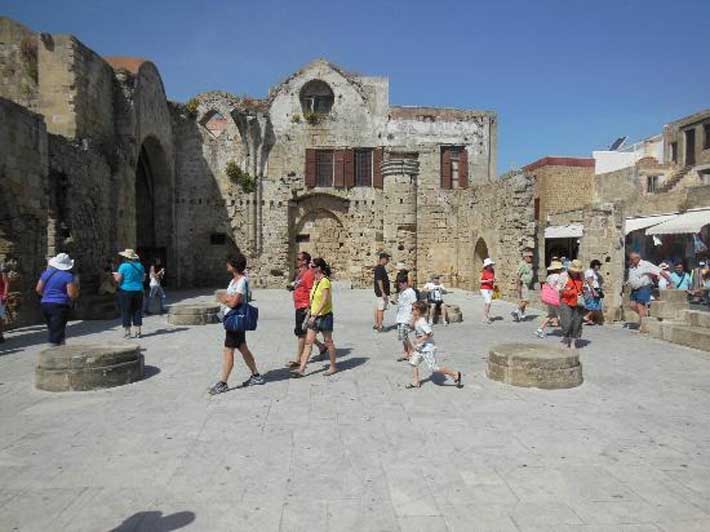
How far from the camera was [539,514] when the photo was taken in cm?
335

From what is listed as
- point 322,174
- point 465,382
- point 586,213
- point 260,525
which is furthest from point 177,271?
point 260,525

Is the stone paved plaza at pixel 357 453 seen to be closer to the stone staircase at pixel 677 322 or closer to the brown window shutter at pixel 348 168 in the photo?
the stone staircase at pixel 677 322

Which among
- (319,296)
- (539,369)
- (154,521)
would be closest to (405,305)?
(319,296)

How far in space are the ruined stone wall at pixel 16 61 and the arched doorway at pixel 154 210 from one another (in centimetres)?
667

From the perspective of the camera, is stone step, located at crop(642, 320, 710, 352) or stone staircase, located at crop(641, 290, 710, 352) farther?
stone staircase, located at crop(641, 290, 710, 352)

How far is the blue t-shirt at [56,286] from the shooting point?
24.4ft

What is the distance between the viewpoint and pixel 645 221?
79.9ft

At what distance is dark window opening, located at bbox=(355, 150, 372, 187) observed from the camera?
24.7 m

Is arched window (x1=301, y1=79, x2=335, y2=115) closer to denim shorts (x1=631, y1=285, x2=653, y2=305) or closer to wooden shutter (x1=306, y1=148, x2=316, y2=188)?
wooden shutter (x1=306, y1=148, x2=316, y2=188)

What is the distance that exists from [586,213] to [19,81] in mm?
17198

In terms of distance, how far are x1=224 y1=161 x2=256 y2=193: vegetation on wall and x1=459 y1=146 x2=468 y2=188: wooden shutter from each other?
9.80 m

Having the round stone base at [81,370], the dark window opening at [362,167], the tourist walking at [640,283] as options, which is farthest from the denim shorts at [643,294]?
the dark window opening at [362,167]

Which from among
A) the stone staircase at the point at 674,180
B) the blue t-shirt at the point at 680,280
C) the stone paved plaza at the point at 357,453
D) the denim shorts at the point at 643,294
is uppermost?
the stone staircase at the point at 674,180

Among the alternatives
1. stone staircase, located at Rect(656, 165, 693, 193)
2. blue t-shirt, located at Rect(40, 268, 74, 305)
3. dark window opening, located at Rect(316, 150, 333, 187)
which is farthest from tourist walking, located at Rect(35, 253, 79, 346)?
stone staircase, located at Rect(656, 165, 693, 193)
